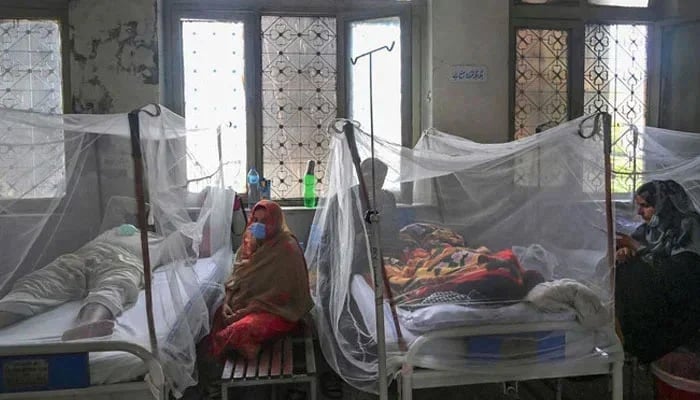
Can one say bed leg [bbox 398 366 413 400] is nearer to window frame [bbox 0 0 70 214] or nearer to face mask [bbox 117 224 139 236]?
face mask [bbox 117 224 139 236]

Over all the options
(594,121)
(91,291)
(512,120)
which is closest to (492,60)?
(512,120)

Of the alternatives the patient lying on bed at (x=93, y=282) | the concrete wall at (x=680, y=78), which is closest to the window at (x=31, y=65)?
the patient lying on bed at (x=93, y=282)

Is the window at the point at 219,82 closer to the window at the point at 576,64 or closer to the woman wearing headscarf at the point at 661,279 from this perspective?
the window at the point at 576,64

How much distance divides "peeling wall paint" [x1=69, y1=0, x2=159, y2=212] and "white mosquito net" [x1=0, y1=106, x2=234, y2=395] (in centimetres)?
102

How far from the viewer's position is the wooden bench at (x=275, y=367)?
7.64ft

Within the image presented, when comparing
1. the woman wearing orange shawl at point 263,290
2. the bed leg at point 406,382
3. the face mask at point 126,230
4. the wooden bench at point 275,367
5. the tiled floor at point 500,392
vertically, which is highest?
the face mask at point 126,230

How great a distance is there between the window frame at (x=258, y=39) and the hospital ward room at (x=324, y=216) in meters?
0.02

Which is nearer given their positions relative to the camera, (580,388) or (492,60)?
(580,388)

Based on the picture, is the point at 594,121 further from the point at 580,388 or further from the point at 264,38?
the point at 264,38

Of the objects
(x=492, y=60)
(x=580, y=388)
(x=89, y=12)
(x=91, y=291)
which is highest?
(x=89, y=12)

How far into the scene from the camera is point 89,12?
3703 millimetres

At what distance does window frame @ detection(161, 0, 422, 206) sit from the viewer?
3.97 m

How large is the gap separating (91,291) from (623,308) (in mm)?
2325

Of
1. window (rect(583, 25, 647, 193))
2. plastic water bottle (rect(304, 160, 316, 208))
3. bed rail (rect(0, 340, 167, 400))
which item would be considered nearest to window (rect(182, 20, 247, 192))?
plastic water bottle (rect(304, 160, 316, 208))
